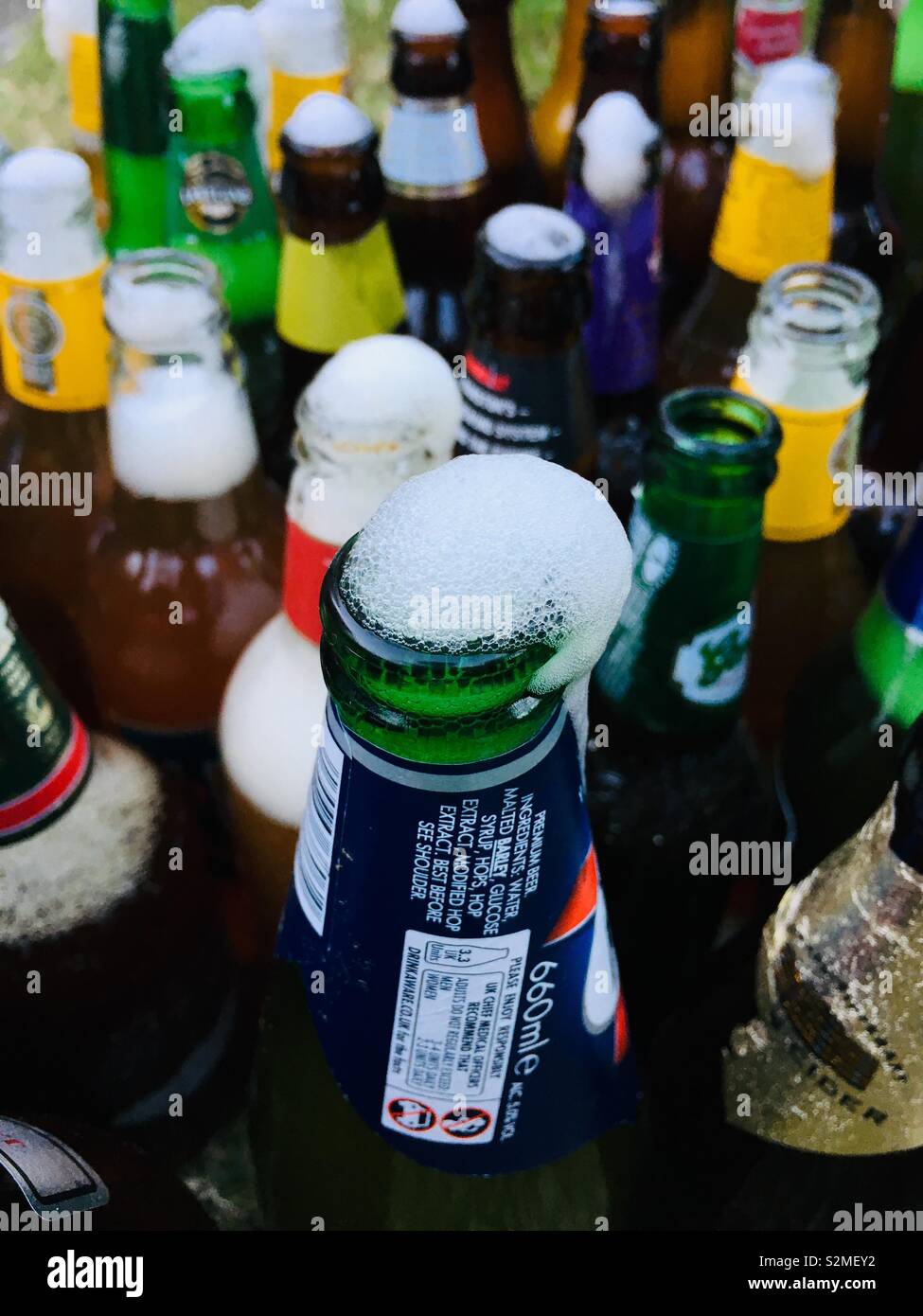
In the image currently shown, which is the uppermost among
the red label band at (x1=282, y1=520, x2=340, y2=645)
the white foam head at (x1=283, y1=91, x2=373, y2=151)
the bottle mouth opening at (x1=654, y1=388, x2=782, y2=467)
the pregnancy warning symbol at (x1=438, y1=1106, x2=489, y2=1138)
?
the white foam head at (x1=283, y1=91, x2=373, y2=151)

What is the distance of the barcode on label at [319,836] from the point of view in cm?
43

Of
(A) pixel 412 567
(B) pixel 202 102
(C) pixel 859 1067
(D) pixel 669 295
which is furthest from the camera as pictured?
(D) pixel 669 295

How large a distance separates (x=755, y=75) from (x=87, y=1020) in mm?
1034

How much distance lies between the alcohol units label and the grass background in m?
0.67

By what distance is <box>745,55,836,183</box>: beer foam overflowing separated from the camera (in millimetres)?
796

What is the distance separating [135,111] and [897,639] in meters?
0.68

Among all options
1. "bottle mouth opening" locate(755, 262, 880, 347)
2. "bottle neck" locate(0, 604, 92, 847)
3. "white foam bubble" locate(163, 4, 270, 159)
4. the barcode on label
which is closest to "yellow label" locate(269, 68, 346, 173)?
"white foam bubble" locate(163, 4, 270, 159)

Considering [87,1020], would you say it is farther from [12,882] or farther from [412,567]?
[412,567]

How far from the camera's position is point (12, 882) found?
0.60 metres

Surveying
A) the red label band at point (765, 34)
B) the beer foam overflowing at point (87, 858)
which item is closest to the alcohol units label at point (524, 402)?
the beer foam overflowing at point (87, 858)

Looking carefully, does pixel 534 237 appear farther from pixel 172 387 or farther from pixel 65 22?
pixel 65 22

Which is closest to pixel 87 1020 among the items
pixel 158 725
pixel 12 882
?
pixel 12 882

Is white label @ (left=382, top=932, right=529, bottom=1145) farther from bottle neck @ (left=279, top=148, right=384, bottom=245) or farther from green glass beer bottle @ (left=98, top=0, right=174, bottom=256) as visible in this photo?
green glass beer bottle @ (left=98, top=0, right=174, bottom=256)
